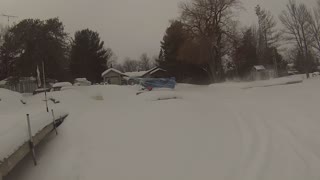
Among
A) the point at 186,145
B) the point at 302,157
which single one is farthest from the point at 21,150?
the point at 302,157

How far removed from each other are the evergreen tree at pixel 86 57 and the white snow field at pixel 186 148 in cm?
5293

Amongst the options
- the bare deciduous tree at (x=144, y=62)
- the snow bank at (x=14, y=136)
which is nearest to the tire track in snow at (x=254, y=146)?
the snow bank at (x=14, y=136)

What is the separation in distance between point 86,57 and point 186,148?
5957 centimetres

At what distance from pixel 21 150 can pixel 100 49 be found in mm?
62009

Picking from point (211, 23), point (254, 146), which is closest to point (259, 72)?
point (211, 23)

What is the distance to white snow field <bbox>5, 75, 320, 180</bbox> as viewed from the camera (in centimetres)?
819

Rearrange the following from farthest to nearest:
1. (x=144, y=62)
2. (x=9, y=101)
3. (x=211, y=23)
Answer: (x=144, y=62)
(x=211, y=23)
(x=9, y=101)

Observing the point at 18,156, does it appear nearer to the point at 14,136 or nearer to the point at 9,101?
the point at 14,136

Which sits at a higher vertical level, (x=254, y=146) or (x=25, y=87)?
(x=25, y=87)

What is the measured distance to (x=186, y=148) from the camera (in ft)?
33.1

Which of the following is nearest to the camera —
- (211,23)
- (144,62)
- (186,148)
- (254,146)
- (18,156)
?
(18,156)

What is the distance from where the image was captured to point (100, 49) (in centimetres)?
7000

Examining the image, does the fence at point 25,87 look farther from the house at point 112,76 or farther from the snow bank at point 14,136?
the snow bank at point 14,136

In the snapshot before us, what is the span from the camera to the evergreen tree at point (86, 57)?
223 ft
